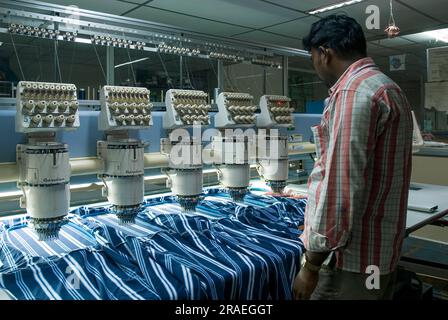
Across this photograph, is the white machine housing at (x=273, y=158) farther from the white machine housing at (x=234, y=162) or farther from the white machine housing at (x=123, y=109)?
the white machine housing at (x=123, y=109)

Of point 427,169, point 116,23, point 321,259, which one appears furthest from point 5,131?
point 427,169

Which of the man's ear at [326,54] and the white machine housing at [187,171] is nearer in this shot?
the man's ear at [326,54]

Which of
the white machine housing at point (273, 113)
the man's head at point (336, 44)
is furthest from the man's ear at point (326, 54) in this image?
the white machine housing at point (273, 113)

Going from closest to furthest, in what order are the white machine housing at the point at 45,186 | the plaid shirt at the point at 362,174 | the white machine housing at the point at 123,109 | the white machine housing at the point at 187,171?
the plaid shirt at the point at 362,174 < the white machine housing at the point at 45,186 < the white machine housing at the point at 123,109 < the white machine housing at the point at 187,171

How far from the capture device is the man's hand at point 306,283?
123cm

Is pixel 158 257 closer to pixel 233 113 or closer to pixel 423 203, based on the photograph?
pixel 233 113

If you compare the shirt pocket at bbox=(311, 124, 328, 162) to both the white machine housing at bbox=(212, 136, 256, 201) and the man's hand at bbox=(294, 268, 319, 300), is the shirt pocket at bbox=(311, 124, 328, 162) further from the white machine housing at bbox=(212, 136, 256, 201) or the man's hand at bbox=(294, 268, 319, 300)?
the white machine housing at bbox=(212, 136, 256, 201)

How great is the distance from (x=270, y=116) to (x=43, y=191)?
1539mm

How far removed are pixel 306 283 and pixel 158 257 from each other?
20.8 inches

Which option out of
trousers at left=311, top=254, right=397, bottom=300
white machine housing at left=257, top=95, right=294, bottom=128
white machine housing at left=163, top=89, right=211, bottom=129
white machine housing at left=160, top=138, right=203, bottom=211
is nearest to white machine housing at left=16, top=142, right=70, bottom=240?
white machine housing at left=160, top=138, right=203, bottom=211

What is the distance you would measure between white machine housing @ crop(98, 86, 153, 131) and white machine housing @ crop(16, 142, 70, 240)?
14.0 inches

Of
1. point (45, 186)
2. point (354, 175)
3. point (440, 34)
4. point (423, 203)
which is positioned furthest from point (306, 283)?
point (440, 34)

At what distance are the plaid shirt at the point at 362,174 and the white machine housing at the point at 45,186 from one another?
3.32 ft

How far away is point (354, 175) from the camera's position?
111 cm
